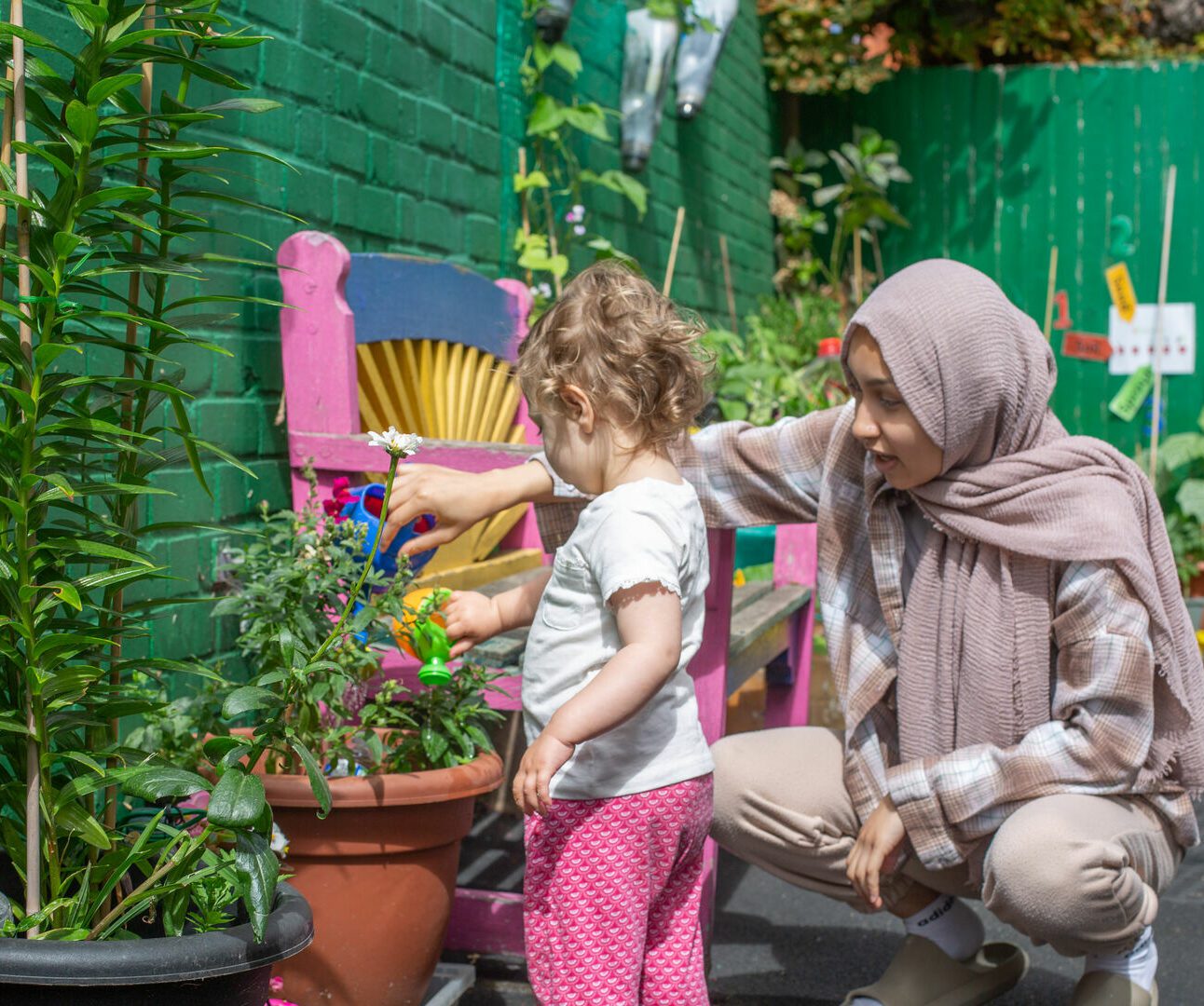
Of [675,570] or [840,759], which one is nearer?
[675,570]

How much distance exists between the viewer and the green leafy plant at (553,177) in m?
4.20

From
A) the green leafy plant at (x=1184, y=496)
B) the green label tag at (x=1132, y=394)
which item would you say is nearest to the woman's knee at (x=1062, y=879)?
the green leafy plant at (x=1184, y=496)

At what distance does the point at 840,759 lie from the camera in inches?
91.8

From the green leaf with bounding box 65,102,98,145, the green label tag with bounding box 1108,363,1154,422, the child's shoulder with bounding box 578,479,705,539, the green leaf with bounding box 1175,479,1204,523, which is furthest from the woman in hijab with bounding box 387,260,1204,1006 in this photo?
the green label tag with bounding box 1108,363,1154,422

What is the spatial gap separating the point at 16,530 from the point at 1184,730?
1635 mm

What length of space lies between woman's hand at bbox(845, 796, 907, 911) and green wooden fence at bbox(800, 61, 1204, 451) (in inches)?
237

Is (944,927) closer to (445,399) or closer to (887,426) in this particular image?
(887,426)

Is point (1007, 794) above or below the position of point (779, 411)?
below

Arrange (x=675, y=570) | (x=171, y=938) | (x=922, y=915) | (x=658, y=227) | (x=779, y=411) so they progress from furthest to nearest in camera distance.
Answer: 1. (x=658, y=227)
2. (x=779, y=411)
3. (x=922, y=915)
4. (x=675, y=570)
5. (x=171, y=938)

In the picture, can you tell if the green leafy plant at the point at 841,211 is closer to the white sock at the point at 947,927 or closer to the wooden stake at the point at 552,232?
the wooden stake at the point at 552,232

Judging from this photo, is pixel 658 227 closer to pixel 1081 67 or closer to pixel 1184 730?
pixel 1081 67

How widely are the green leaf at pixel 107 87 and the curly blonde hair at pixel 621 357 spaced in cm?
65

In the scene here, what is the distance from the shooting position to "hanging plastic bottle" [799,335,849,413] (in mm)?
5511

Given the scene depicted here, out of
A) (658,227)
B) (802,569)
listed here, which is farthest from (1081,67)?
(802,569)
